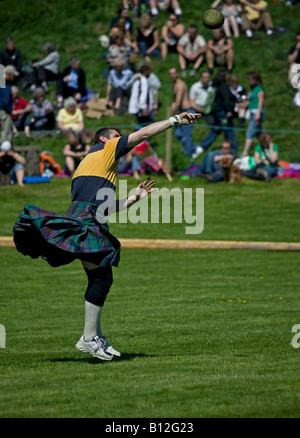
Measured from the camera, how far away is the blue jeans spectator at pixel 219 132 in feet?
53.7

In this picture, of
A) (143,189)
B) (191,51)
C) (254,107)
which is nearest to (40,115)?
(191,51)

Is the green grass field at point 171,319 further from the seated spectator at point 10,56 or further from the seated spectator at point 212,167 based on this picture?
the seated spectator at point 10,56

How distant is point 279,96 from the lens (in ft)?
63.7

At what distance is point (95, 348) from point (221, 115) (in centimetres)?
1147

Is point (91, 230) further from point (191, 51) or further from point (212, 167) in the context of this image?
point (191, 51)

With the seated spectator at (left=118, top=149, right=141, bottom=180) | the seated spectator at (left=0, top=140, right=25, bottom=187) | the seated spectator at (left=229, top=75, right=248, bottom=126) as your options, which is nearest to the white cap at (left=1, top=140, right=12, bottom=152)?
the seated spectator at (left=0, top=140, right=25, bottom=187)

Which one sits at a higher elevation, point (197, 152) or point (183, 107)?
point (183, 107)

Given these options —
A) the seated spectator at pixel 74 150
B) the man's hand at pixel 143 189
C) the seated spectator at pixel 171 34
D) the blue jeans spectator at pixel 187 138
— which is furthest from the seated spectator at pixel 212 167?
the man's hand at pixel 143 189

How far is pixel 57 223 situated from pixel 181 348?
4.75 feet

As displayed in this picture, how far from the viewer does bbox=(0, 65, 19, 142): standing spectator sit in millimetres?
15645

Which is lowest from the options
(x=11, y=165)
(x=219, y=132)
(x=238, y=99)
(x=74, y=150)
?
(x=11, y=165)

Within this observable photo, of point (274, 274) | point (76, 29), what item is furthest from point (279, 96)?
point (274, 274)

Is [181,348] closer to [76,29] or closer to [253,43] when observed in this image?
[253,43]

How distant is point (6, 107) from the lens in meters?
16.1
